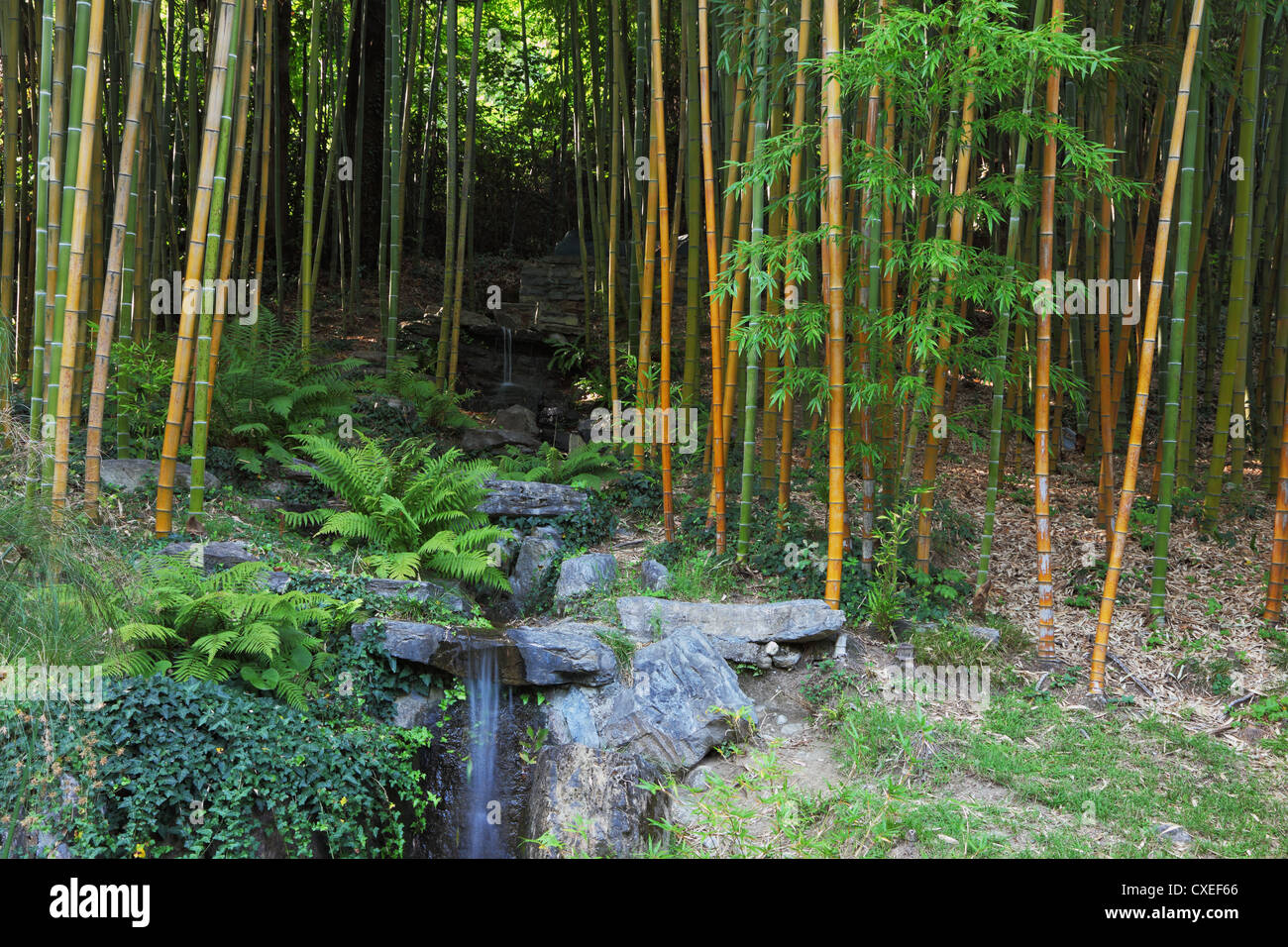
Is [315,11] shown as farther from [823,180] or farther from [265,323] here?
[823,180]

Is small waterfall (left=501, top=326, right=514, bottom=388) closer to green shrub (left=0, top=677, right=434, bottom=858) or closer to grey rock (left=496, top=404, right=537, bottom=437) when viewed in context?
grey rock (left=496, top=404, right=537, bottom=437)

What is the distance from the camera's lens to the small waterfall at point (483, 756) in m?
3.29

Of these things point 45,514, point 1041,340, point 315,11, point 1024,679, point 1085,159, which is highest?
point 315,11

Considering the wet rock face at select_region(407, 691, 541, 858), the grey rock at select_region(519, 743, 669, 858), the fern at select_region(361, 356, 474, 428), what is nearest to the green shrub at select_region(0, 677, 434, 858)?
the wet rock face at select_region(407, 691, 541, 858)

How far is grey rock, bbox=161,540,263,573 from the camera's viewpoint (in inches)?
143

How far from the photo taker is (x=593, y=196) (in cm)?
757

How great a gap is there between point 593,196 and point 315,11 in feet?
9.36

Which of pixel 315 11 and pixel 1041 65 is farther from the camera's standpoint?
pixel 315 11

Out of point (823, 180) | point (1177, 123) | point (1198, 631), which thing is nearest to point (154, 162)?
point (823, 180)

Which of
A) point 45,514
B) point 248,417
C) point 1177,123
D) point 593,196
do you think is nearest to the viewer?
→ point 45,514
